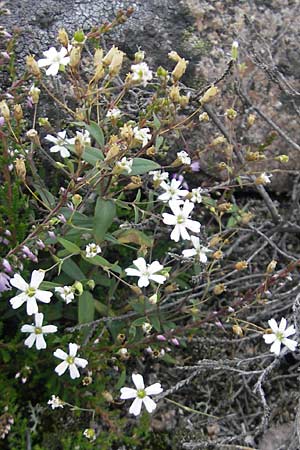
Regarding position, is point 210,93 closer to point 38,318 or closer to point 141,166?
point 141,166

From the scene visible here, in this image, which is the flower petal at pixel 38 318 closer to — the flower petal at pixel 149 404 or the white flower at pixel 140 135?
the flower petal at pixel 149 404

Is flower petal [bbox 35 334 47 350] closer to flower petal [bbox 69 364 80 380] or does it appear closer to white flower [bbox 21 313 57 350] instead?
white flower [bbox 21 313 57 350]

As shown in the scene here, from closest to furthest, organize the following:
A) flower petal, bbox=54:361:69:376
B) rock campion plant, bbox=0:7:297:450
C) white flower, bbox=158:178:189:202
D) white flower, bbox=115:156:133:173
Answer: white flower, bbox=115:156:133:173, rock campion plant, bbox=0:7:297:450, flower petal, bbox=54:361:69:376, white flower, bbox=158:178:189:202

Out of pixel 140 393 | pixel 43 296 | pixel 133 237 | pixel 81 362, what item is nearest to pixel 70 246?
pixel 43 296

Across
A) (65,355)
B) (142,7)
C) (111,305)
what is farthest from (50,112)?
(65,355)

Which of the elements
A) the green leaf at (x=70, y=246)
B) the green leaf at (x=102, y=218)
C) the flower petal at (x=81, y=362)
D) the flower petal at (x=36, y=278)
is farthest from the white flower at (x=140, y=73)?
the flower petal at (x=81, y=362)

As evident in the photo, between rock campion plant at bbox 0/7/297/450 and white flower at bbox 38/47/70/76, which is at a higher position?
white flower at bbox 38/47/70/76

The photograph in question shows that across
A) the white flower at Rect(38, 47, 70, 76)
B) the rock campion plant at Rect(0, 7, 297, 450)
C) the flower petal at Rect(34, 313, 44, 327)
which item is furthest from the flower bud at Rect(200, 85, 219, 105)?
the flower petal at Rect(34, 313, 44, 327)
